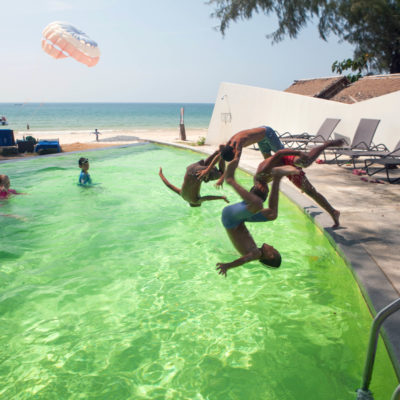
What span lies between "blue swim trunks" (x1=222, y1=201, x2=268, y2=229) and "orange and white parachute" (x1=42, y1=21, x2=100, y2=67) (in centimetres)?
1558

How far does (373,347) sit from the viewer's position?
7.64 feet

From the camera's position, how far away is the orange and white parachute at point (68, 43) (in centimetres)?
1619

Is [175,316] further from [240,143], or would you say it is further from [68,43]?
[68,43]

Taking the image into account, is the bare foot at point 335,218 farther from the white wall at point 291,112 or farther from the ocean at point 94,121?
the ocean at point 94,121

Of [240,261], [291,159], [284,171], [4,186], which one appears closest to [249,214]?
[240,261]

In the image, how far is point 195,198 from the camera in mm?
3871

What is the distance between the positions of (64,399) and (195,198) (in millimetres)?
2190

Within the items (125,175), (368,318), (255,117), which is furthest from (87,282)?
(255,117)

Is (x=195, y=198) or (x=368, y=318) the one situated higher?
(x=195, y=198)

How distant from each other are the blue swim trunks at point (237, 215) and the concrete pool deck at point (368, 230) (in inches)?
58.0

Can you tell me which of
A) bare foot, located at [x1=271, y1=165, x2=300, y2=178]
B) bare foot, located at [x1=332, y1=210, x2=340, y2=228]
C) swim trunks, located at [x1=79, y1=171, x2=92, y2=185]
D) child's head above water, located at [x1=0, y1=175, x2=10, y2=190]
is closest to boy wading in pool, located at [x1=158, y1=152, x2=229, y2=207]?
bare foot, located at [x1=271, y1=165, x2=300, y2=178]

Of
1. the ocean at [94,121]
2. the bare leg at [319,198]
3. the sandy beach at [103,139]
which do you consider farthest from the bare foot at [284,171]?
the ocean at [94,121]

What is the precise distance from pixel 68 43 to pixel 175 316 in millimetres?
15359

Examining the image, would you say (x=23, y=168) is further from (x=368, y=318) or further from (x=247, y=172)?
(x=368, y=318)
